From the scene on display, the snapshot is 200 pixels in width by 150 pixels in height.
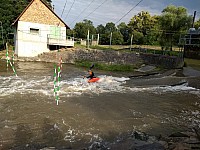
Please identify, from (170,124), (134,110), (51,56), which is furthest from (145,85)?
(51,56)

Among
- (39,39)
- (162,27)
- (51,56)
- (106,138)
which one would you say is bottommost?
(106,138)

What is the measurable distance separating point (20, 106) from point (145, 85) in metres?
9.14

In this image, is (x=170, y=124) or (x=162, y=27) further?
(x=162, y=27)

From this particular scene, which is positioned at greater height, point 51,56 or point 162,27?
point 162,27

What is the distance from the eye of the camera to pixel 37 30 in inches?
1209

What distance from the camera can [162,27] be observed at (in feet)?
110

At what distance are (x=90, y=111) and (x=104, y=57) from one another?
19725mm

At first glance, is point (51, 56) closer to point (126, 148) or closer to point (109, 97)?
point (109, 97)

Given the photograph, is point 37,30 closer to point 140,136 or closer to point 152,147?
point 140,136

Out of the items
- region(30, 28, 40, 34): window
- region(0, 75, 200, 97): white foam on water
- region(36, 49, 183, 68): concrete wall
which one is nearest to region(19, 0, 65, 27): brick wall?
region(30, 28, 40, 34): window

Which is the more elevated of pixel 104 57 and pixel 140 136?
pixel 104 57

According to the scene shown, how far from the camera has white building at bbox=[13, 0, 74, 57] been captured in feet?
97.4

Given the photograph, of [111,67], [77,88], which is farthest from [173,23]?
[77,88]

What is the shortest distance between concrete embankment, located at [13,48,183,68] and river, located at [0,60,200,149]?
1127 cm
